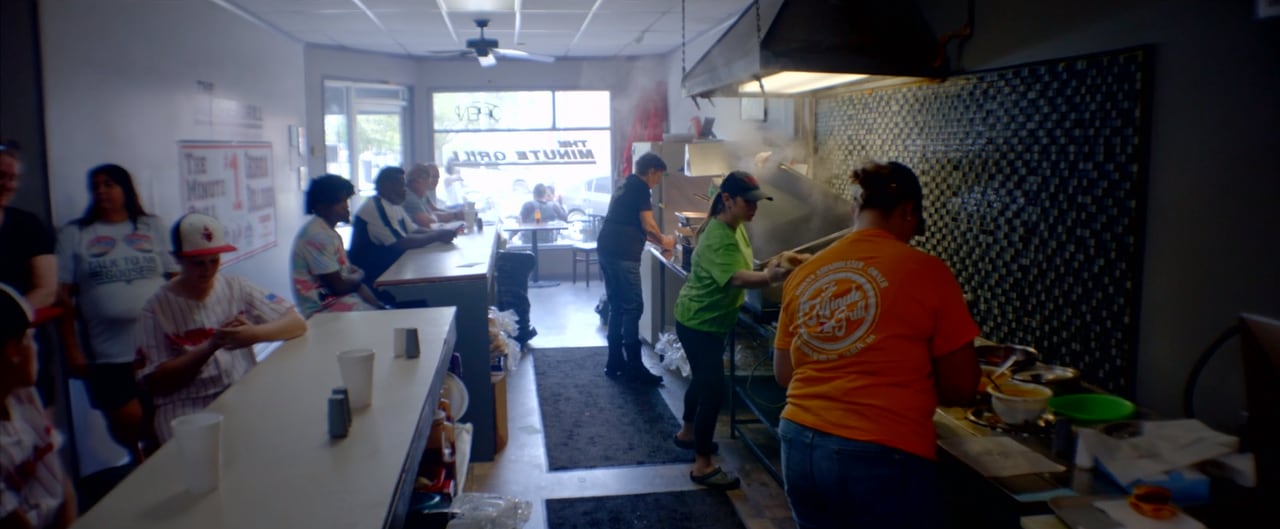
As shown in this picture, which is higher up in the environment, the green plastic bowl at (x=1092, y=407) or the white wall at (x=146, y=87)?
the white wall at (x=146, y=87)

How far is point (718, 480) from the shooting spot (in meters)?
3.74

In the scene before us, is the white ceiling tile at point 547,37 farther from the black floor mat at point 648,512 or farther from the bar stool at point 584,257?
the black floor mat at point 648,512

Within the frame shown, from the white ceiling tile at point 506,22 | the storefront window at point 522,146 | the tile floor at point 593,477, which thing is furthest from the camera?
the storefront window at point 522,146

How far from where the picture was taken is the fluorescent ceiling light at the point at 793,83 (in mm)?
3275

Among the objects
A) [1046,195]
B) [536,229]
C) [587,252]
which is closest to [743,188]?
[1046,195]

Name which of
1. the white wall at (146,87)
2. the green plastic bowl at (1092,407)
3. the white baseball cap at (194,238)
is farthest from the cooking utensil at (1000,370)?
the white wall at (146,87)

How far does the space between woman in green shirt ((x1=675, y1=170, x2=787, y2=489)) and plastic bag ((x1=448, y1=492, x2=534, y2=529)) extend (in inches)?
51.0

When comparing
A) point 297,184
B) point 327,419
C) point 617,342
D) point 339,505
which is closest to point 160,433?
point 327,419

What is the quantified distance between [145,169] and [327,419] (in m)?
3.30

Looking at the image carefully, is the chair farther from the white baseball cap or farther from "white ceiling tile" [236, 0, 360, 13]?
the white baseball cap

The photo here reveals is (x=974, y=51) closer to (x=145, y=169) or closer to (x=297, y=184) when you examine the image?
(x=145, y=169)

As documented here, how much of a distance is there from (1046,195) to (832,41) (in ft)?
2.78

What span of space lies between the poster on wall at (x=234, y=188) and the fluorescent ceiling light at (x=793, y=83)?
346 cm

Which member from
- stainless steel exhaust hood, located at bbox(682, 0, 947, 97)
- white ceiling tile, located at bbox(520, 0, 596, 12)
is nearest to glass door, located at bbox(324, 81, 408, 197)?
white ceiling tile, located at bbox(520, 0, 596, 12)
